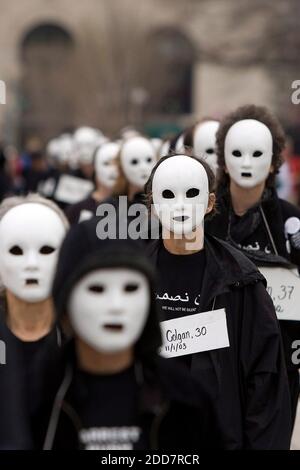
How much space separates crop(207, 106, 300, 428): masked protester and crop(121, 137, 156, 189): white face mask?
A: 1885mm

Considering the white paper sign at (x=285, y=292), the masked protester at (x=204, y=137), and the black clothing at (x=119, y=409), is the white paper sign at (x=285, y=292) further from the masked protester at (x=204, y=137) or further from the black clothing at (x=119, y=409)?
the black clothing at (x=119, y=409)

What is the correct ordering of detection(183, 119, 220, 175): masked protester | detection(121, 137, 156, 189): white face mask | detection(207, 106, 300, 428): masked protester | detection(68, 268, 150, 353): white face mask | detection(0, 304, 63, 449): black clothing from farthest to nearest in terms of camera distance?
detection(121, 137, 156, 189): white face mask → detection(183, 119, 220, 175): masked protester → detection(207, 106, 300, 428): masked protester → detection(0, 304, 63, 449): black clothing → detection(68, 268, 150, 353): white face mask

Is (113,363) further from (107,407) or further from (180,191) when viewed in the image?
(180,191)

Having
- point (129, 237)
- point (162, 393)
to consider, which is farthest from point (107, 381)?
point (129, 237)

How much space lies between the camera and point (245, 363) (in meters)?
4.98

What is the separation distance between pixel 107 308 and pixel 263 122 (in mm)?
3830

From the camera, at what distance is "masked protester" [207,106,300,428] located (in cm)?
628

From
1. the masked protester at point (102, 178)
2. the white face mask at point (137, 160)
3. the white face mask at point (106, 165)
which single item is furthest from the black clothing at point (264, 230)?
the white face mask at point (106, 165)

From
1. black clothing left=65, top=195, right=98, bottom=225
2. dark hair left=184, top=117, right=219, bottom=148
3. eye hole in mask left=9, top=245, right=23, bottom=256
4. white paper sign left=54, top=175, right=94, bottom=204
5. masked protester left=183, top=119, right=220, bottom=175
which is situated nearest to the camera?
eye hole in mask left=9, top=245, right=23, bottom=256

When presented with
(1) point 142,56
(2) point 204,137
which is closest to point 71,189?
(2) point 204,137

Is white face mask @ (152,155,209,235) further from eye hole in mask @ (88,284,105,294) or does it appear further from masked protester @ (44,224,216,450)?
eye hole in mask @ (88,284,105,294)

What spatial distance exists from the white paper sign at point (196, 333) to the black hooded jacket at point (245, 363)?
0.10ft

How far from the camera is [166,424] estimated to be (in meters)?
3.51

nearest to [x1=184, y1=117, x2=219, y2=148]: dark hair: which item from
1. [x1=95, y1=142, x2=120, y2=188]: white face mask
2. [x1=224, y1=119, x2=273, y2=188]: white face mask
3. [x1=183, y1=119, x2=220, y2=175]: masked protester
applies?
[x1=183, y1=119, x2=220, y2=175]: masked protester
